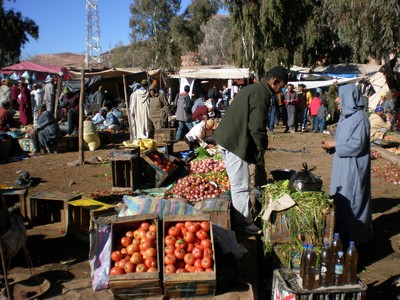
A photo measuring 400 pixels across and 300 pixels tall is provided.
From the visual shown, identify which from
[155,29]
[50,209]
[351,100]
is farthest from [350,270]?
[155,29]

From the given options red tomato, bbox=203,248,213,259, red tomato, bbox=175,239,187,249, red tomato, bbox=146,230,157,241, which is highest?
red tomato, bbox=146,230,157,241

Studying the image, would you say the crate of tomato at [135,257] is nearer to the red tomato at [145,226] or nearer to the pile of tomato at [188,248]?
the red tomato at [145,226]

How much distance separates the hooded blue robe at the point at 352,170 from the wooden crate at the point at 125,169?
4.26m

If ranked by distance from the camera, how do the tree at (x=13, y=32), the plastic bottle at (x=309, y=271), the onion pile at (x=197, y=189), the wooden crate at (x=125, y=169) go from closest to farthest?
1. the plastic bottle at (x=309, y=271)
2. the onion pile at (x=197, y=189)
3. the wooden crate at (x=125, y=169)
4. the tree at (x=13, y=32)

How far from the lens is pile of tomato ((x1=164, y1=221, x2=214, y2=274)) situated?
370cm

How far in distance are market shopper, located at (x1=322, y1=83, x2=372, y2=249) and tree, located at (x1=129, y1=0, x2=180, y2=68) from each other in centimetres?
4865

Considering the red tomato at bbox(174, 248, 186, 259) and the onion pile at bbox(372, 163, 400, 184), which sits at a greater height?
the red tomato at bbox(174, 248, 186, 259)

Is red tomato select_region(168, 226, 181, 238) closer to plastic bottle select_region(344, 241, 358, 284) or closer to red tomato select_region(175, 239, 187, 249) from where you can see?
red tomato select_region(175, 239, 187, 249)

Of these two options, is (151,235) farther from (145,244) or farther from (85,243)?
(85,243)

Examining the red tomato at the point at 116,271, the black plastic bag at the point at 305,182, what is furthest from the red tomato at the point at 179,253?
the black plastic bag at the point at 305,182

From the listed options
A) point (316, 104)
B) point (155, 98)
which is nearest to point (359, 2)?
point (316, 104)

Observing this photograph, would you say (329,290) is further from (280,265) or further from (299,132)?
(299,132)

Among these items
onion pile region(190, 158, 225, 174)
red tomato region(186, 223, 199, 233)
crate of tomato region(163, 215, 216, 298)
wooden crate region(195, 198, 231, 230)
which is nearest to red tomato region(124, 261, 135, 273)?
crate of tomato region(163, 215, 216, 298)

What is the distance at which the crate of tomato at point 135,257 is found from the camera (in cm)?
363
